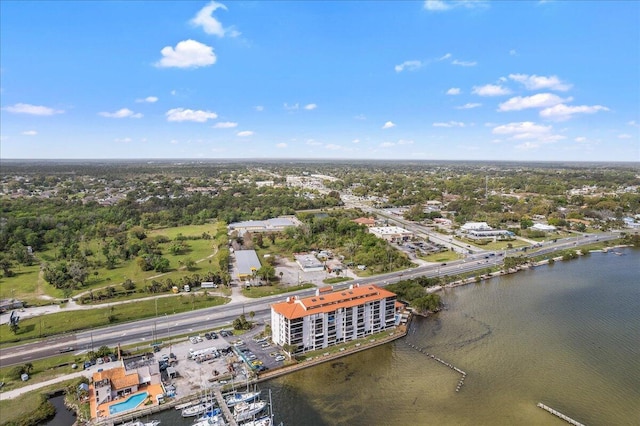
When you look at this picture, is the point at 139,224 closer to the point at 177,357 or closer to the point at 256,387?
the point at 177,357

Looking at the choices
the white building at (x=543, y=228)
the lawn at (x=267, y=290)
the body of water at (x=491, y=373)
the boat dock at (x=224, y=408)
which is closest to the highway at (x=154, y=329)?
the lawn at (x=267, y=290)

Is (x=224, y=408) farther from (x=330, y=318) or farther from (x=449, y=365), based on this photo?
(x=449, y=365)

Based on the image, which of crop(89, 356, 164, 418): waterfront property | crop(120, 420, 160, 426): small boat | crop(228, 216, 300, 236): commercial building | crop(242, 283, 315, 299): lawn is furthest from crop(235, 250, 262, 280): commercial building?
crop(120, 420, 160, 426): small boat

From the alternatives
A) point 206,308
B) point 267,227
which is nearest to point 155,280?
point 206,308

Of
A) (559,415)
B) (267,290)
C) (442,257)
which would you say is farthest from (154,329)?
(442,257)

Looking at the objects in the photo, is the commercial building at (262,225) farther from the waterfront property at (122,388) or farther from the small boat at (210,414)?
the small boat at (210,414)

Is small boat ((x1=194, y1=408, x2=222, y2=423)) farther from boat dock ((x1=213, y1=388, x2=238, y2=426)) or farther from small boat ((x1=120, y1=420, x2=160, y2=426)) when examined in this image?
small boat ((x1=120, y1=420, x2=160, y2=426))

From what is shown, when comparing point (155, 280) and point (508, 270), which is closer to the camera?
point (155, 280)
